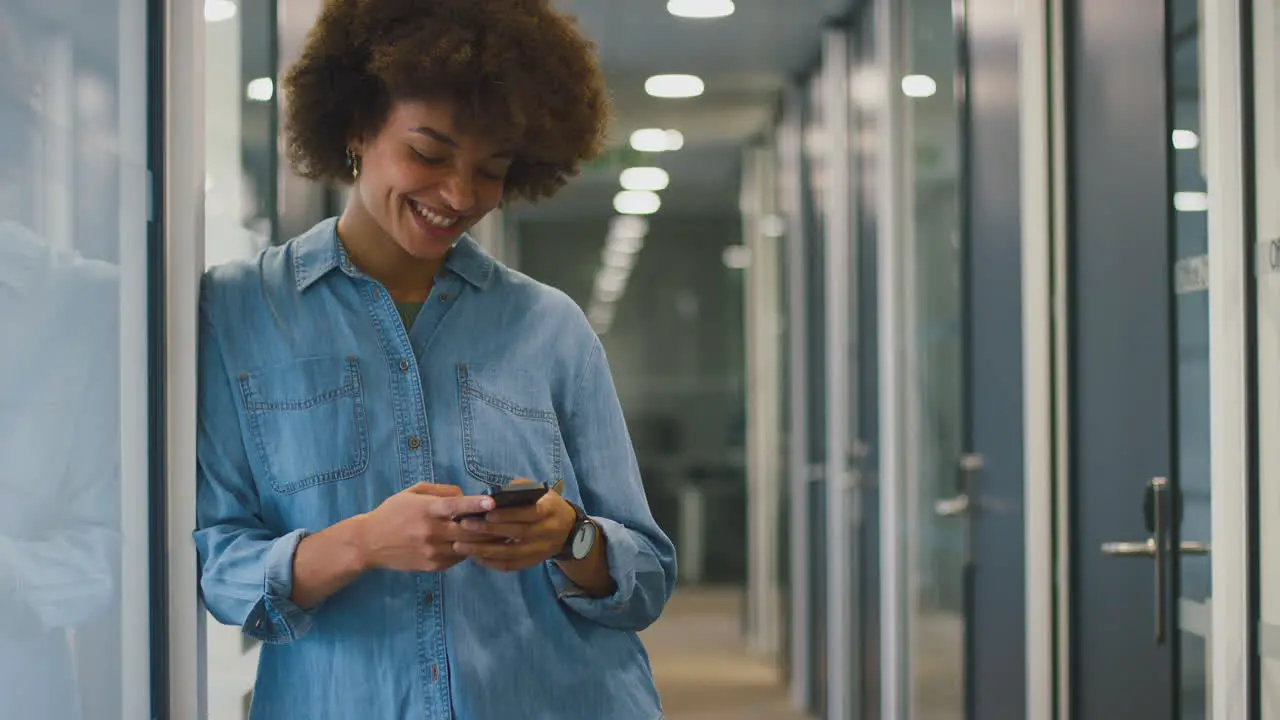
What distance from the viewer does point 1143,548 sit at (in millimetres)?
2225

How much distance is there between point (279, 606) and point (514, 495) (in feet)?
0.86

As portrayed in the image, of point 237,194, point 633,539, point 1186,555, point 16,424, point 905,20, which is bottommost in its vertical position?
point 1186,555

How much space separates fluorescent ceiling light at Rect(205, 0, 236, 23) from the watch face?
1.01m

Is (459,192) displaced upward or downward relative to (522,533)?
upward

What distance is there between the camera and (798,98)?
577 centimetres

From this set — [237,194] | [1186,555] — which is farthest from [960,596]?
[237,194]

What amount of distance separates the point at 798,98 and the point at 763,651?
2.94 metres

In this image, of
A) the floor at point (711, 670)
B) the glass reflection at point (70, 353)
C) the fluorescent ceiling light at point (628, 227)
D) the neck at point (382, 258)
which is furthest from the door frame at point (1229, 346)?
the fluorescent ceiling light at point (628, 227)

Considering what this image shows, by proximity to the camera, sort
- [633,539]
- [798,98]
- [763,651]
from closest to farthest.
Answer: [633,539], [798,98], [763,651]

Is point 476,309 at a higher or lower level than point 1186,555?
higher

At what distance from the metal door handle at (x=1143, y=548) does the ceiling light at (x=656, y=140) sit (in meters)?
4.99

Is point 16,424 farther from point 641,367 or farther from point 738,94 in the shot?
point 641,367

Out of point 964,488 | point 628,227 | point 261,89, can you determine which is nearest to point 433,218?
point 261,89

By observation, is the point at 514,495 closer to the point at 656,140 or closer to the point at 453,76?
the point at 453,76
